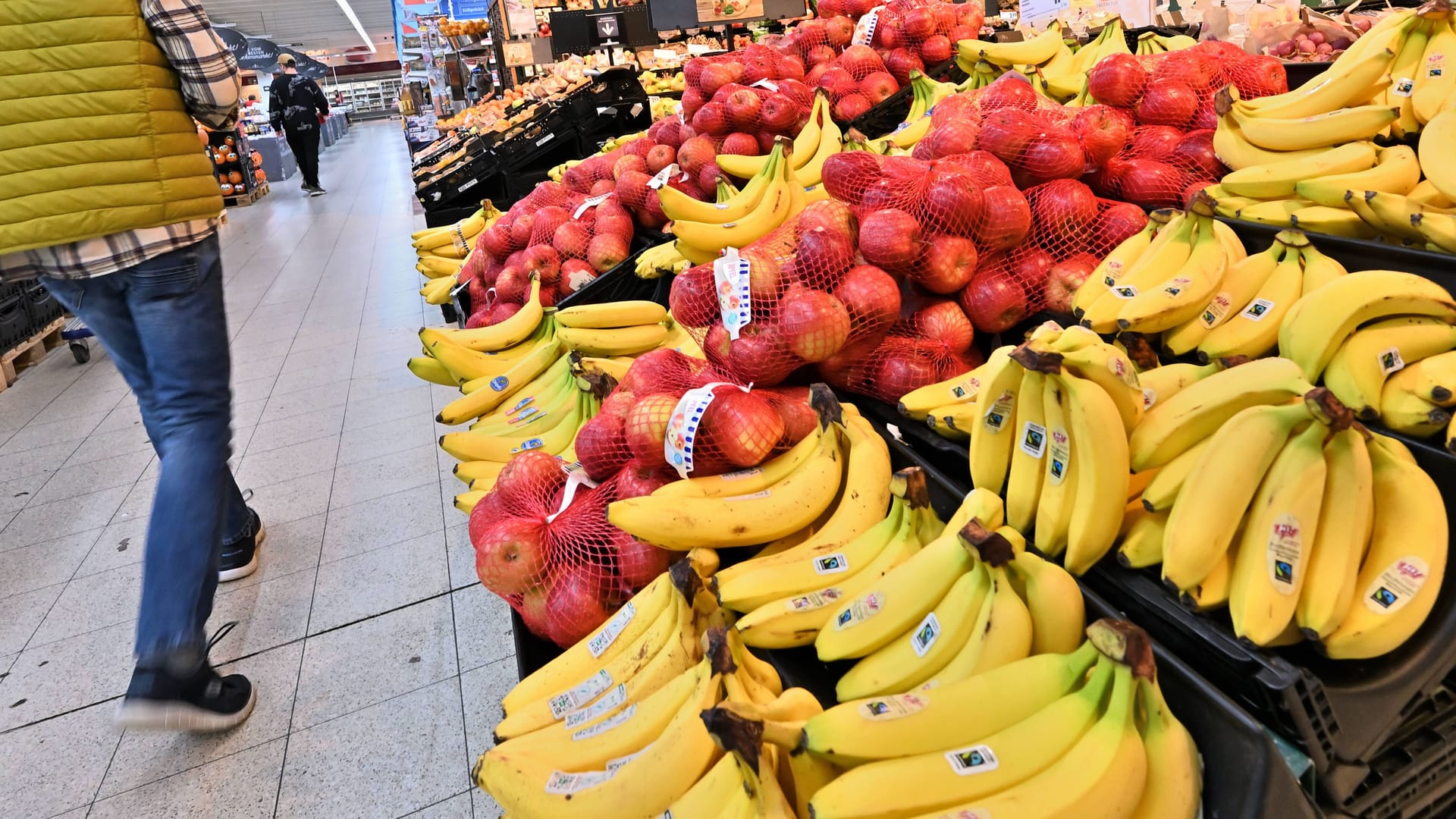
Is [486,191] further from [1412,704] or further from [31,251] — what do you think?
[1412,704]

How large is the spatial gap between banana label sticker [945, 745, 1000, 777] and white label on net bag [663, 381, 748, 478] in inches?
27.0

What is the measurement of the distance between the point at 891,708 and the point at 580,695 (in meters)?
0.53

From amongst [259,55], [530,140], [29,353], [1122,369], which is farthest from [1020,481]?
[259,55]

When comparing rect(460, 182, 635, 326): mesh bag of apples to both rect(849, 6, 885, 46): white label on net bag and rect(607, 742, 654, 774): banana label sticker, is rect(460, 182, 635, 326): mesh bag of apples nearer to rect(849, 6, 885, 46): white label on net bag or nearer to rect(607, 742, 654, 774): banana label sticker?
rect(849, 6, 885, 46): white label on net bag

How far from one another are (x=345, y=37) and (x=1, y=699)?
150 feet

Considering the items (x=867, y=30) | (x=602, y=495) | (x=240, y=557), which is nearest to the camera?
(x=602, y=495)

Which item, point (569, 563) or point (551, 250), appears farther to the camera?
point (551, 250)

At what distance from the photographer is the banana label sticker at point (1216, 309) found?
4.75 ft

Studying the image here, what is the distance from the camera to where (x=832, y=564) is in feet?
3.91

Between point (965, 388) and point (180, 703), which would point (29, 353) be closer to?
point (180, 703)

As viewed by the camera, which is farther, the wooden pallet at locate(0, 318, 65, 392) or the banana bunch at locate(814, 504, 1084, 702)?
the wooden pallet at locate(0, 318, 65, 392)

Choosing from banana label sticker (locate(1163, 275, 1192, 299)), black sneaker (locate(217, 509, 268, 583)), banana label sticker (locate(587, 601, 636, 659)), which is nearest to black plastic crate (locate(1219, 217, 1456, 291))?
banana label sticker (locate(1163, 275, 1192, 299))

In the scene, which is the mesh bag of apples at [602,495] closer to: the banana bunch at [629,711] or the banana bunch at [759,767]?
the banana bunch at [629,711]

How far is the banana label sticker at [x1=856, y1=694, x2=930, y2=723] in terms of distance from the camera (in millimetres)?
832
